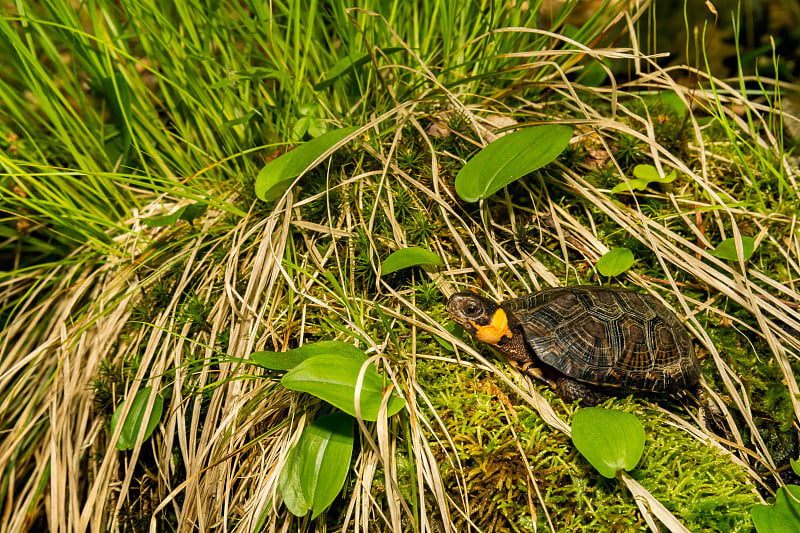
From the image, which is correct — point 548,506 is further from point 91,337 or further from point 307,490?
→ point 91,337

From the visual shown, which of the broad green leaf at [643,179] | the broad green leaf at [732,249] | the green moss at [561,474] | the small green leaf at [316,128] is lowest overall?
the green moss at [561,474]

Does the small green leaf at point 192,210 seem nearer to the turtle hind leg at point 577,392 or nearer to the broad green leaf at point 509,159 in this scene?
the broad green leaf at point 509,159

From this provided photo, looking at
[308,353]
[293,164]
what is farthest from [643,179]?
[308,353]

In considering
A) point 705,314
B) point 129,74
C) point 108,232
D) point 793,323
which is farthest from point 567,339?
point 129,74

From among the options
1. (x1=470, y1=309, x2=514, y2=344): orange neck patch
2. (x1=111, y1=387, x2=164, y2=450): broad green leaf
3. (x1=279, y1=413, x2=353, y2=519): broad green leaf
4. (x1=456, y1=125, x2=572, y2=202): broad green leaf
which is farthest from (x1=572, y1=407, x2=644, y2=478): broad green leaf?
Result: (x1=111, y1=387, x2=164, y2=450): broad green leaf

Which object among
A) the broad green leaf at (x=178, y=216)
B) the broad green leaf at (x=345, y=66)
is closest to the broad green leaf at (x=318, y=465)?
the broad green leaf at (x=178, y=216)

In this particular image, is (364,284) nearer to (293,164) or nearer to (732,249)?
(293,164)

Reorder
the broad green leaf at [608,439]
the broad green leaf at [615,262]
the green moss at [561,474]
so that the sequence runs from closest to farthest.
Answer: the broad green leaf at [608,439] < the green moss at [561,474] < the broad green leaf at [615,262]
